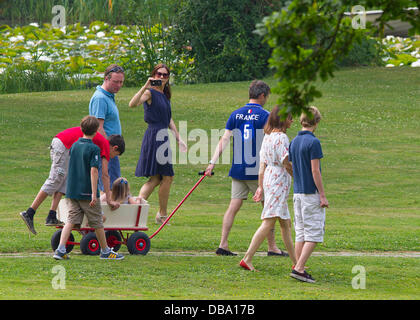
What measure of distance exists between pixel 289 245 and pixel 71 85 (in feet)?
73.9

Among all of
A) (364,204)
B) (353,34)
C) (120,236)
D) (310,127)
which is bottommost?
(364,204)

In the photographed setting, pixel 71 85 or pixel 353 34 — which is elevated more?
pixel 353 34

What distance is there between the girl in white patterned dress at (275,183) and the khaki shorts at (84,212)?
151 centimetres

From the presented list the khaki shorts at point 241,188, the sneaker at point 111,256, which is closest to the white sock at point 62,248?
the sneaker at point 111,256

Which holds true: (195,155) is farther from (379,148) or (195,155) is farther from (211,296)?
Result: (211,296)

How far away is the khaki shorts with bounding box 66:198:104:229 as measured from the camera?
8656 mm

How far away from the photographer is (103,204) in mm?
9047

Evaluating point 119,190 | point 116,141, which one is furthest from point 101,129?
point 119,190

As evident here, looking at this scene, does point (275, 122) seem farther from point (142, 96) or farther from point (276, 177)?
point (142, 96)


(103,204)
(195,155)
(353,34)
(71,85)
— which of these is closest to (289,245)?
(103,204)

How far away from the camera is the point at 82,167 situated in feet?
28.3

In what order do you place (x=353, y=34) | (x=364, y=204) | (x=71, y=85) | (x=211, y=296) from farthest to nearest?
(x=71, y=85)
(x=364, y=204)
(x=211, y=296)
(x=353, y=34)

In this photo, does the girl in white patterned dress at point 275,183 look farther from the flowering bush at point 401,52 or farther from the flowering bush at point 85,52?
the flowering bush at point 401,52

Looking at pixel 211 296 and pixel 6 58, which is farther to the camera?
pixel 6 58
